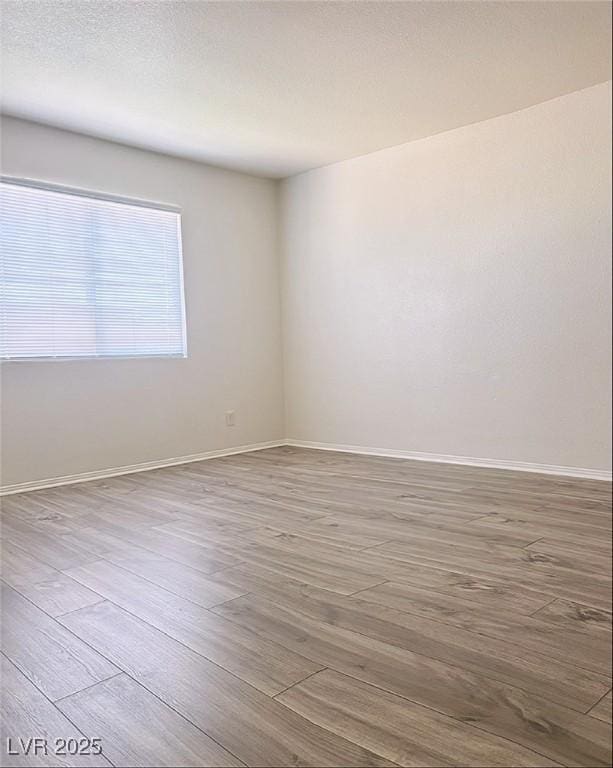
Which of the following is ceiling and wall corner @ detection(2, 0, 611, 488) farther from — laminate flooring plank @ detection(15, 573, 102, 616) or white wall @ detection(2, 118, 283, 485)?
laminate flooring plank @ detection(15, 573, 102, 616)

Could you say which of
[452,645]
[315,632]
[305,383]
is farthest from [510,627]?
[305,383]

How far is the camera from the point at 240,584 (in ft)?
6.11

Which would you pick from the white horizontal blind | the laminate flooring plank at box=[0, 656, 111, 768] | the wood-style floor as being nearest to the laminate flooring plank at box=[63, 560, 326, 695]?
the wood-style floor

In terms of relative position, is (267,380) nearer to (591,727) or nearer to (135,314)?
(135,314)

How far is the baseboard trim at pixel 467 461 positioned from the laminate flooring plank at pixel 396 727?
8.15ft

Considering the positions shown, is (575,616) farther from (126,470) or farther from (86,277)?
(86,277)

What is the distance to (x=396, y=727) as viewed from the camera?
1100 millimetres

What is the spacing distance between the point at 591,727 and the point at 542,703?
0.33 ft

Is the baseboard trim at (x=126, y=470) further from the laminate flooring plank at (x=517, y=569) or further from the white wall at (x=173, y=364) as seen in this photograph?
the laminate flooring plank at (x=517, y=569)

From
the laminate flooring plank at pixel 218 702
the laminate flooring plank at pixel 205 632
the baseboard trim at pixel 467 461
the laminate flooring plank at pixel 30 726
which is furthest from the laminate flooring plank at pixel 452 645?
the baseboard trim at pixel 467 461

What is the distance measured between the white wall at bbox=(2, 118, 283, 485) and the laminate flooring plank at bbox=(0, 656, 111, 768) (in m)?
2.32

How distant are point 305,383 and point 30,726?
369 cm

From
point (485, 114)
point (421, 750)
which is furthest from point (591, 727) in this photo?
point (485, 114)

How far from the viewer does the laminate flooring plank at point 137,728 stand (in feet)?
3.41
